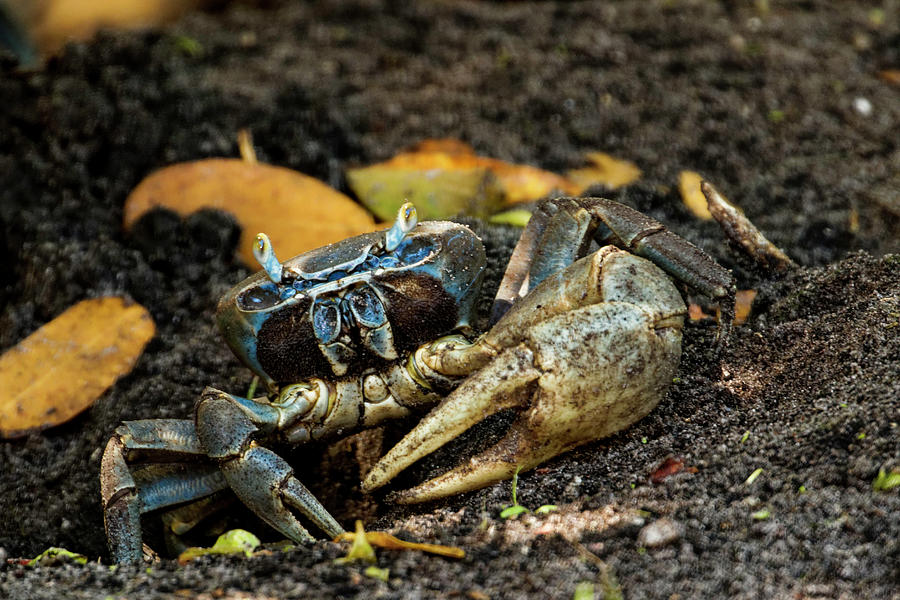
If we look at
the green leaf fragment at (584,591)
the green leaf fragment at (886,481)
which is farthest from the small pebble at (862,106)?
the green leaf fragment at (584,591)

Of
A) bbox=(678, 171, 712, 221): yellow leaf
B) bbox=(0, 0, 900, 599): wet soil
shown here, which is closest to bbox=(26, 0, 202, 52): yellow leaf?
bbox=(0, 0, 900, 599): wet soil

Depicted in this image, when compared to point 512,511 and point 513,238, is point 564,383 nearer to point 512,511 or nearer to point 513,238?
point 512,511

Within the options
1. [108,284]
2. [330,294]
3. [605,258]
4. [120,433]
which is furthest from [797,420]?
[108,284]

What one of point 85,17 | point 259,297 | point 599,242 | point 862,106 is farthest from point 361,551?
point 85,17

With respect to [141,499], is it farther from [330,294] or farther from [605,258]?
[605,258]

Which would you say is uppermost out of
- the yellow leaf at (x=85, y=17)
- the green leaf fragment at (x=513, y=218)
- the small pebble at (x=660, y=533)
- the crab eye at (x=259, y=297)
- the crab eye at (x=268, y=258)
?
the yellow leaf at (x=85, y=17)

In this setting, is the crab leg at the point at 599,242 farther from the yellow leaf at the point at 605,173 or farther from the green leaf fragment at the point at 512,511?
the yellow leaf at the point at 605,173
